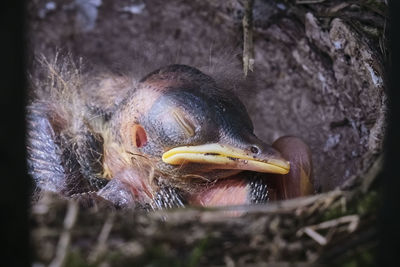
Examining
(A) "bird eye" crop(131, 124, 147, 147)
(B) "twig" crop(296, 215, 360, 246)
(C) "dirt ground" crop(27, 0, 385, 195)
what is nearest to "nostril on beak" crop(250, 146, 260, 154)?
(C) "dirt ground" crop(27, 0, 385, 195)

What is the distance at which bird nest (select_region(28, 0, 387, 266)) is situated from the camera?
2.77ft

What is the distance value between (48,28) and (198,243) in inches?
72.6

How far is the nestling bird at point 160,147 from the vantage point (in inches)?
59.9

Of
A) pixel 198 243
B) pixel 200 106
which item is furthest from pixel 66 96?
pixel 198 243

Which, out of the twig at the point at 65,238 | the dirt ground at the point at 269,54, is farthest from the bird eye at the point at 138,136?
the twig at the point at 65,238

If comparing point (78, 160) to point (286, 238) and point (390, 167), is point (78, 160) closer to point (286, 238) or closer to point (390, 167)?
point (286, 238)

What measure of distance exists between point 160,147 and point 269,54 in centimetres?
77

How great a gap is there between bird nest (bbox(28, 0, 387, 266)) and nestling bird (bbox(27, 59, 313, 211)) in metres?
0.18

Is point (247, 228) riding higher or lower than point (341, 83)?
lower

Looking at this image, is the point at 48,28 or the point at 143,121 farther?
the point at 48,28

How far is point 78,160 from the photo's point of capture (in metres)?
1.85

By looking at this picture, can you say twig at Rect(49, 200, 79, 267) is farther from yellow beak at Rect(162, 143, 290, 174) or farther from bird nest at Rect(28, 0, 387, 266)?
yellow beak at Rect(162, 143, 290, 174)

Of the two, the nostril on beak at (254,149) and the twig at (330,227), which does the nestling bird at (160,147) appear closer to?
the nostril on beak at (254,149)

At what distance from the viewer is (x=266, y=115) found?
88.7 inches
